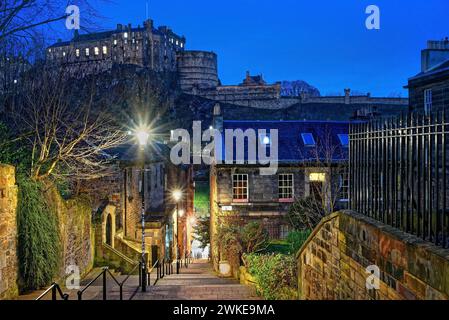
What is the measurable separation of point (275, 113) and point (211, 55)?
19.1 m

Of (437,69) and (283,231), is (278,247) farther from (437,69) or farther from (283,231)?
(437,69)

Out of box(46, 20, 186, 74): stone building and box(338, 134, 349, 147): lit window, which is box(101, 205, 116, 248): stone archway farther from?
box(46, 20, 186, 74): stone building

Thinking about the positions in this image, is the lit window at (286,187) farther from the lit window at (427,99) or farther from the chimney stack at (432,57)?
the chimney stack at (432,57)

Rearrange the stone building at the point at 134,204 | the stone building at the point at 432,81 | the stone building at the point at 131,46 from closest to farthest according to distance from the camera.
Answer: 1. the stone building at the point at 134,204
2. the stone building at the point at 432,81
3. the stone building at the point at 131,46

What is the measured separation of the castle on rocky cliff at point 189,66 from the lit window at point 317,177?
209 feet

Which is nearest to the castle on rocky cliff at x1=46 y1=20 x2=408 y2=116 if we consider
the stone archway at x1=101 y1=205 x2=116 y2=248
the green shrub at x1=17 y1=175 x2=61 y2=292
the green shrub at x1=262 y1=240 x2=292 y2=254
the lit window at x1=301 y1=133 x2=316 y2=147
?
the lit window at x1=301 y1=133 x2=316 y2=147

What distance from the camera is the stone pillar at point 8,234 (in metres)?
8.52

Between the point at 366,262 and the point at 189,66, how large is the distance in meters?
89.7

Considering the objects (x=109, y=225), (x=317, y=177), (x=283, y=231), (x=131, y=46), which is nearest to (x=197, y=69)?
(x=131, y=46)

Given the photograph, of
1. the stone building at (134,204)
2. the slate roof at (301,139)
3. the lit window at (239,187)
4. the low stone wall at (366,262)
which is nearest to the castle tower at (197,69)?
the stone building at (134,204)

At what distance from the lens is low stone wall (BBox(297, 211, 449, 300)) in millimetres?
4230

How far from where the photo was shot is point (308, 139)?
957 inches
